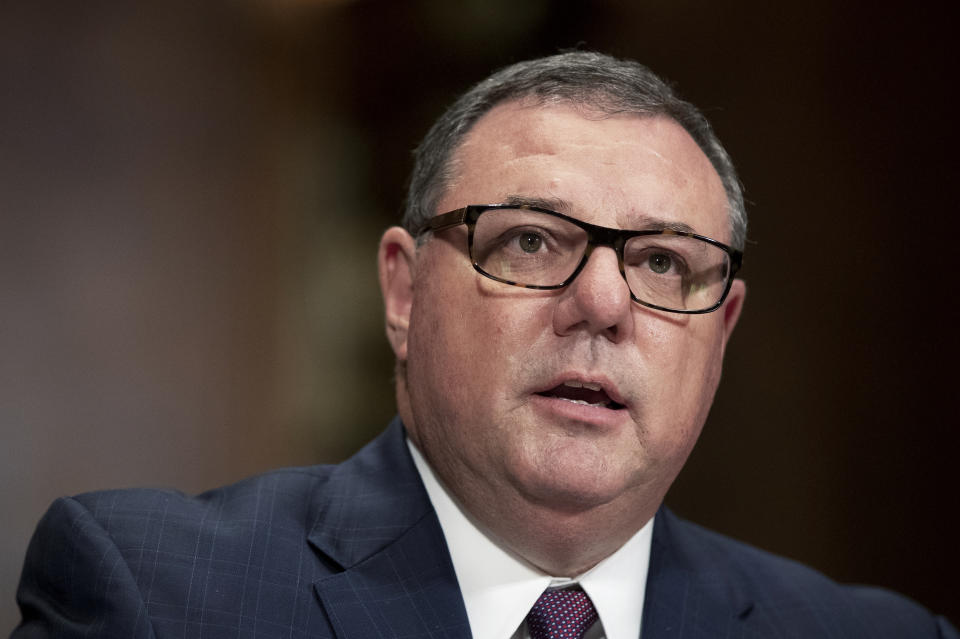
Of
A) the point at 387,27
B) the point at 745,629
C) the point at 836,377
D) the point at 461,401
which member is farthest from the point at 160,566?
the point at 836,377

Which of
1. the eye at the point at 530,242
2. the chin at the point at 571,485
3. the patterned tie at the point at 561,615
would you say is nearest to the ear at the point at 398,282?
the eye at the point at 530,242

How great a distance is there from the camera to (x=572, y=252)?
1.44 m

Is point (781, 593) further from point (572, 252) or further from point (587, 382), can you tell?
point (572, 252)

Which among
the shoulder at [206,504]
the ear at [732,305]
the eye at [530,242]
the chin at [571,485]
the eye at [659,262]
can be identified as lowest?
the shoulder at [206,504]

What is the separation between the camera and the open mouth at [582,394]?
4.58ft

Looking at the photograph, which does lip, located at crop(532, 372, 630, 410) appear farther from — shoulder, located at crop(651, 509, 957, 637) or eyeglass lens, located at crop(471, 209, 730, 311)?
shoulder, located at crop(651, 509, 957, 637)

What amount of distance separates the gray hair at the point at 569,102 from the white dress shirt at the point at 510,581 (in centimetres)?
49

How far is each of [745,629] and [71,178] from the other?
5.71ft

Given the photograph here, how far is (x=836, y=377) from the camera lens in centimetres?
270

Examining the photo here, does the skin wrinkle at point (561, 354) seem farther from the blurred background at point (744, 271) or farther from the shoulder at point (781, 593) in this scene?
the blurred background at point (744, 271)

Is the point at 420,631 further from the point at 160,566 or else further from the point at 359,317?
the point at 359,317

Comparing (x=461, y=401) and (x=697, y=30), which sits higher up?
(x=697, y=30)

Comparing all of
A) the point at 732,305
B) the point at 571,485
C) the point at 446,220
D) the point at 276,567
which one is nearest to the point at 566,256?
the point at 446,220

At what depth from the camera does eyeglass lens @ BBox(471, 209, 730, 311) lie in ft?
4.72
